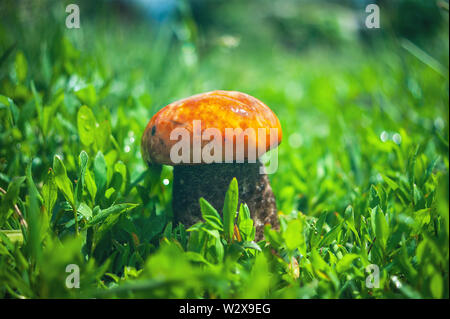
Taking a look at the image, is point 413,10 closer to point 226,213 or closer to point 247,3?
Answer: point 247,3

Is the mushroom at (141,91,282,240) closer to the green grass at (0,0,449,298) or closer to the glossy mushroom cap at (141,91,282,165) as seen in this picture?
the glossy mushroom cap at (141,91,282,165)

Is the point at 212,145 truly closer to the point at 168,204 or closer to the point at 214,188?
the point at 214,188

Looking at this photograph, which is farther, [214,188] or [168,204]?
[168,204]

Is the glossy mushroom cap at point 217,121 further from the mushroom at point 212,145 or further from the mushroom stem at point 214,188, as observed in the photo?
the mushroom stem at point 214,188

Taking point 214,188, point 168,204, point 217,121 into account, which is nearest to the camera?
point 217,121

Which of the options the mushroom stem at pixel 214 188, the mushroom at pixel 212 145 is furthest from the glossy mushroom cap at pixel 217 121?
the mushroom stem at pixel 214 188

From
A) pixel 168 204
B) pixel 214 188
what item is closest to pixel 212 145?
pixel 214 188
